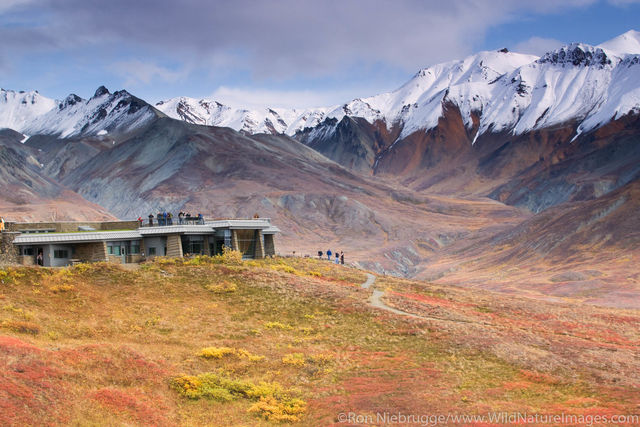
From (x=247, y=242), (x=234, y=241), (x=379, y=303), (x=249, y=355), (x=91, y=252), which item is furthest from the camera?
(x=247, y=242)

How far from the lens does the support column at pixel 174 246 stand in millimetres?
47688

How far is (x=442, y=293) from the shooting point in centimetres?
5103

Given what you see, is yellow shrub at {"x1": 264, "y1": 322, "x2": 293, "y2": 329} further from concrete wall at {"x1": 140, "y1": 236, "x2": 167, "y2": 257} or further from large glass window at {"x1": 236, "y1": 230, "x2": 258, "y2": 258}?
large glass window at {"x1": 236, "y1": 230, "x2": 258, "y2": 258}

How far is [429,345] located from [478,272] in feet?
263

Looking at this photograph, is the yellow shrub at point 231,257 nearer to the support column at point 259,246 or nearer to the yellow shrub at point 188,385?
the support column at point 259,246

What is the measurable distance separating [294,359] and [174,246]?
77.9 ft

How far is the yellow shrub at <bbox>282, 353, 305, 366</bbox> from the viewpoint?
86.3ft

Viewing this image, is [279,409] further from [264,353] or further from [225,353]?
[264,353]

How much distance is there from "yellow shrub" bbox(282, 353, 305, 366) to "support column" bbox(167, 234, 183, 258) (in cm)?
2248

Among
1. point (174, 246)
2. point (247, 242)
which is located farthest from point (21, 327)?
point (247, 242)

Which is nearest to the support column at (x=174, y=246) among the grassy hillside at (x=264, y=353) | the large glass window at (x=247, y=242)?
the grassy hillside at (x=264, y=353)

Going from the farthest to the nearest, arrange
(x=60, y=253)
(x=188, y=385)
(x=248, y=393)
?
(x=60, y=253)
(x=248, y=393)
(x=188, y=385)

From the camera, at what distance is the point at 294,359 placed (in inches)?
1047

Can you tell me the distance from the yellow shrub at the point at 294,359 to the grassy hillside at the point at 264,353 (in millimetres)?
64
